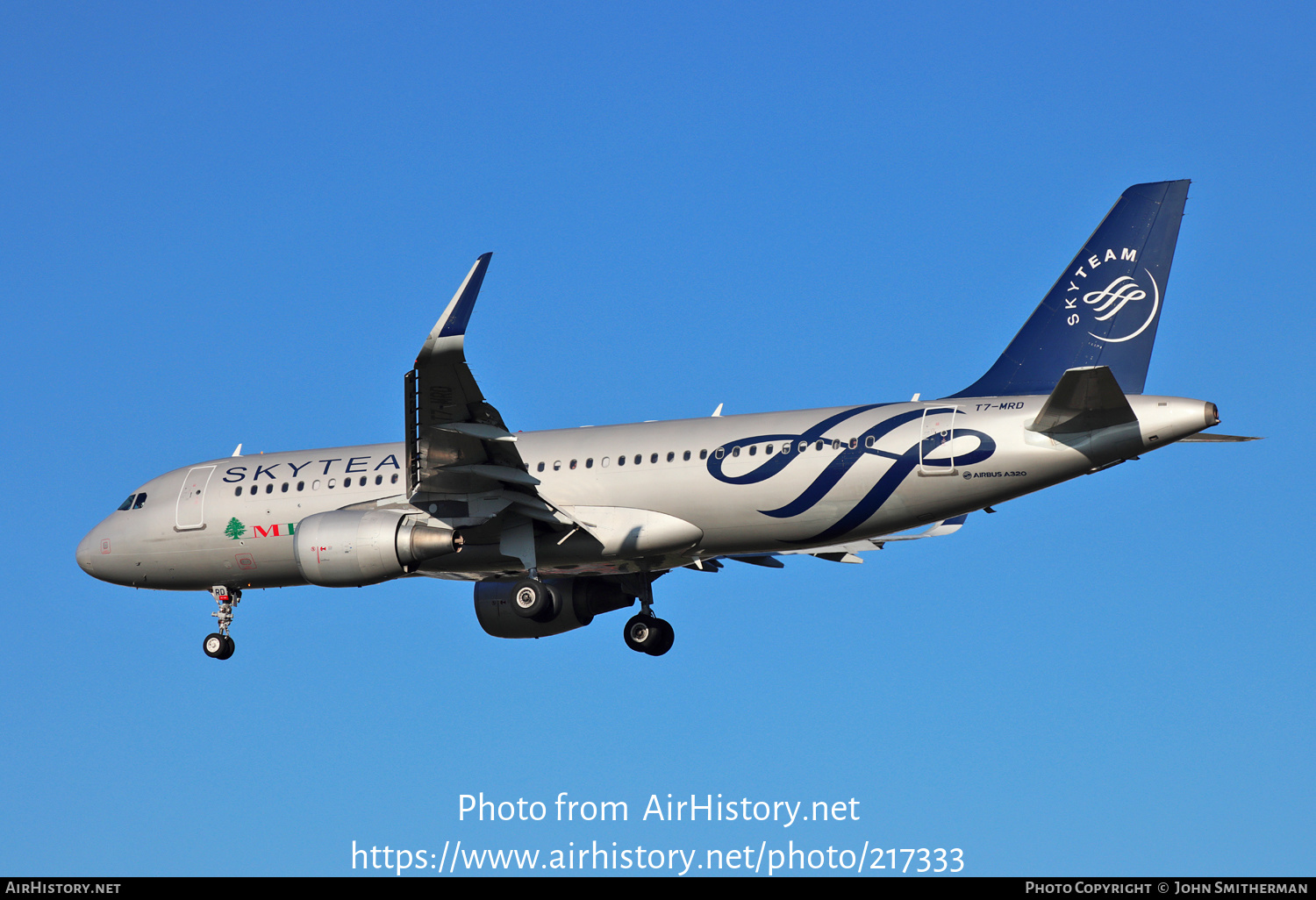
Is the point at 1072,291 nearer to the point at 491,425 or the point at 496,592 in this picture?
the point at 491,425

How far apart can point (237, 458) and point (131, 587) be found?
3.70 m

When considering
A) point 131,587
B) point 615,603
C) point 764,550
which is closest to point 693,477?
point 764,550

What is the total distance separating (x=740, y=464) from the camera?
26.5 metres

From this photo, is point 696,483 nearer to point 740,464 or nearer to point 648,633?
point 740,464

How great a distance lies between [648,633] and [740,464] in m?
6.02

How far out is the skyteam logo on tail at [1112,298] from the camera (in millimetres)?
25406

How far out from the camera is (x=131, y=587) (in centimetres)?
3209

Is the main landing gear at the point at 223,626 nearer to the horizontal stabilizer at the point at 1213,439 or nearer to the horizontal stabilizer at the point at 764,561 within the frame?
the horizontal stabilizer at the point at 764,561

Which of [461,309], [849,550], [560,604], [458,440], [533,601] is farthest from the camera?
[560,604]

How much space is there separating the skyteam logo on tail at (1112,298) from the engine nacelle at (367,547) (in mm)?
11955

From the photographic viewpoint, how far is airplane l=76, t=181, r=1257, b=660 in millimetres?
23984

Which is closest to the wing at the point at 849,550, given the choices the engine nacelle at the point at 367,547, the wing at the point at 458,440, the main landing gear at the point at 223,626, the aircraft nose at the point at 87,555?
the wing at the point at 458,440

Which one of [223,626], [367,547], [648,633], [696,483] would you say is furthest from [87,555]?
[696,483]

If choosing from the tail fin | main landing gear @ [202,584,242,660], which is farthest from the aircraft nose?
the tail fin
